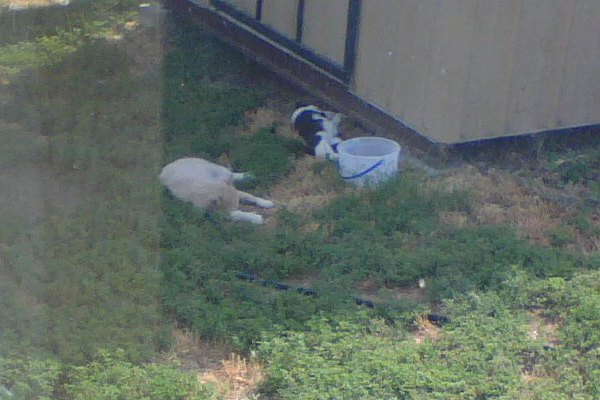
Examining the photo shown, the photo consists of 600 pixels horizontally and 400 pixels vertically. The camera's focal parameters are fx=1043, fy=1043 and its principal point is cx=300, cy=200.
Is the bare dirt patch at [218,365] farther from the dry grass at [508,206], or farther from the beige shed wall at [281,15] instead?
the beige shed wall at [281,15]

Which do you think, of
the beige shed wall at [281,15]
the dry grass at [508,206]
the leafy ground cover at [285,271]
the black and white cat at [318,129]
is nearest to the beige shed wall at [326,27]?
the beige shed wall at [281,15]

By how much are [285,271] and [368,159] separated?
1454 millimetres

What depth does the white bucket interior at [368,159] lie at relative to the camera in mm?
6715

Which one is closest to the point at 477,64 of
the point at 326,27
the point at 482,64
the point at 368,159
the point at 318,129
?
the point at 482,64

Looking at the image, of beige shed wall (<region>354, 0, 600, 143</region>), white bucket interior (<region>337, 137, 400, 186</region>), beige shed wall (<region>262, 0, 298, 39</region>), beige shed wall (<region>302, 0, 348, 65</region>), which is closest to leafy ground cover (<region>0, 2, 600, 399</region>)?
white bucket interior (<region>337, 137, 400, 186</region>)

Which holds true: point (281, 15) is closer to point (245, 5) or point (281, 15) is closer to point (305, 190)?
point (245, 5)

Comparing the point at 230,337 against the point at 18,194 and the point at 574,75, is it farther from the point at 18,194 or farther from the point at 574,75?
the point at 574,75

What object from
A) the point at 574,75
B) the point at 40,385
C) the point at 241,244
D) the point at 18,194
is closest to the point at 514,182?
the point at 574,75

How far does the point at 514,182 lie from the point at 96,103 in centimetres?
348

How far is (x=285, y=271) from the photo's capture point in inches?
217

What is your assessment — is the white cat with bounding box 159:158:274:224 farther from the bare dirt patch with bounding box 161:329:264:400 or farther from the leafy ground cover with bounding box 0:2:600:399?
the bare dirt patch with bounding box 161:329:264:400

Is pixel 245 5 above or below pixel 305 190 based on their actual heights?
above

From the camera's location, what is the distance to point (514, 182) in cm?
675

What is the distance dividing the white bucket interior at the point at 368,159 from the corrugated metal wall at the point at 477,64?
0.31 metres
